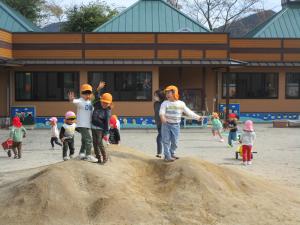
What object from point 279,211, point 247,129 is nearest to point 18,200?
point 279,211

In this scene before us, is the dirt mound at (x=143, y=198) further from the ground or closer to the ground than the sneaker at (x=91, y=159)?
closer to the ground

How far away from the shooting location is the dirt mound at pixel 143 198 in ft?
23.1

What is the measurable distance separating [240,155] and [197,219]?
9591 mm

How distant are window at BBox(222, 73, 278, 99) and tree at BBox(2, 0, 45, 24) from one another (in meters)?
25.4

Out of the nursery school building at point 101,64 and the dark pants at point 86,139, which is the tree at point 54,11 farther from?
the dark pants at point 86,139

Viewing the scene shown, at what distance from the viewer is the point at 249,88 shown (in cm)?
3406

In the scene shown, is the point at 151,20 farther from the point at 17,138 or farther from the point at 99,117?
the point at 99,117

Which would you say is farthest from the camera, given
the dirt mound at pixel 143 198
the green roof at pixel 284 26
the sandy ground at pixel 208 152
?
the green roof at pixel 284 26

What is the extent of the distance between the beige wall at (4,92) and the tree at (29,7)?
22.1 meters

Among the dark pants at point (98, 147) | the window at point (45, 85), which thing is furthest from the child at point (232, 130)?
the window at point (45, 85)

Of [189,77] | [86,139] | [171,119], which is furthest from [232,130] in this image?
[189,77]

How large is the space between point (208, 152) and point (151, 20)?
17777 mm

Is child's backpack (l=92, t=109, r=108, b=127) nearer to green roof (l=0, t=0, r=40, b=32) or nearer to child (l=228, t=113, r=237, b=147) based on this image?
child (l=228, t=113, r=237, b=147)

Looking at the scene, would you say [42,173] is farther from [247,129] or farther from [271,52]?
[271,52]
